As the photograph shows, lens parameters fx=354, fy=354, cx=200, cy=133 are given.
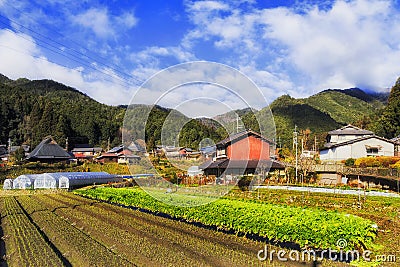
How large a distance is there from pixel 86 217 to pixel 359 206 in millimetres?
11676

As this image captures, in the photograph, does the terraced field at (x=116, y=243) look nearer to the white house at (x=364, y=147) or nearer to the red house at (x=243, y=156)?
the red house at (x=243, y=156)

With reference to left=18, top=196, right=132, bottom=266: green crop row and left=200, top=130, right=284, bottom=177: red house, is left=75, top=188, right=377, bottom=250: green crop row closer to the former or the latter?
left=18, top=196, right=132, bottom=266: green crop row

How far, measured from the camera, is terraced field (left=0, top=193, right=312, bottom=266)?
324 inches

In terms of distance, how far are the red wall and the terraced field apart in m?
16.8

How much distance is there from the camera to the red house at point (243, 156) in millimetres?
28422

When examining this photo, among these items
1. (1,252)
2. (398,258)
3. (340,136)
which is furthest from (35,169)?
(398,258)

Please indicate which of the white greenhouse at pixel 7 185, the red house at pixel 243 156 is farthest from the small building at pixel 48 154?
the red house at pixel 243 156

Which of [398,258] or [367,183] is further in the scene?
[367,183]

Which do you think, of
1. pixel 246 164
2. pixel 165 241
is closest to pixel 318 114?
pixel 246 164

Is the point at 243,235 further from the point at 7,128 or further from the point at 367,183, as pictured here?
the point at 7,128

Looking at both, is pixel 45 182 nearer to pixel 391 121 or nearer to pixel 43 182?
pixel 43 182

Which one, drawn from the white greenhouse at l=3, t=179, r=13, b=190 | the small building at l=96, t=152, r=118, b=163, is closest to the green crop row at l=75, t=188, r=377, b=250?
the white greenhouse at l=3, t=179, r=13, b=190

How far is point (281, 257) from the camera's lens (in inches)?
332

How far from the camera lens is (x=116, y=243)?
32.6 feet
